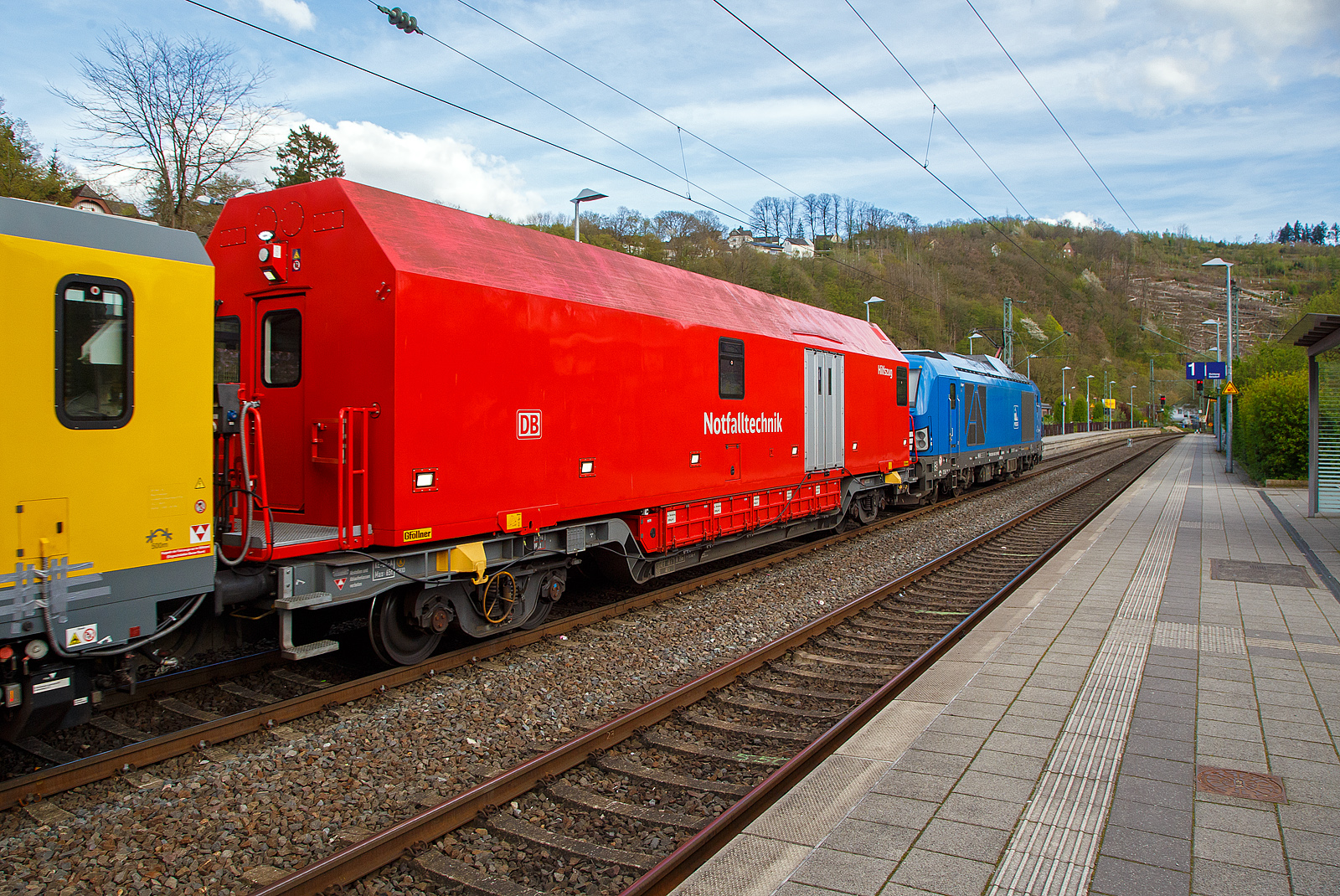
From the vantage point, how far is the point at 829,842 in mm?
3562

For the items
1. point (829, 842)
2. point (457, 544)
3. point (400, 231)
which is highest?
point (400, 231)

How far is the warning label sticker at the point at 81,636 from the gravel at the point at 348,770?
818mm

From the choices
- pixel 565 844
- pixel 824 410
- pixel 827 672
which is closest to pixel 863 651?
pixel 827 672

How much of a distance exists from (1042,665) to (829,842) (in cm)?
343

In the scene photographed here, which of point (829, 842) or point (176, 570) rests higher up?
point (176, 570)

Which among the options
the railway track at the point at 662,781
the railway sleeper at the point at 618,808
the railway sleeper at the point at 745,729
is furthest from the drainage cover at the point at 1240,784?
the railway sleeper at the point at 618,808

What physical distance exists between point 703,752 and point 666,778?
0.44 m

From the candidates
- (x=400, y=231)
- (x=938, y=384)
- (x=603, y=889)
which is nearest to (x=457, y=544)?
(x=400, y=231)

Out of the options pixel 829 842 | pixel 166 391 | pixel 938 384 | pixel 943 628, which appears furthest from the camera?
pixel 938 384

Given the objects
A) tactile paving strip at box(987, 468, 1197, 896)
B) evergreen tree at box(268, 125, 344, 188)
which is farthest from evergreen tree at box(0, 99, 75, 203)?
tactile paving strip at box(987, 468, 1197, 896)

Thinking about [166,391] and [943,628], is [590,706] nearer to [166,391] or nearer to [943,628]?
[166,391]

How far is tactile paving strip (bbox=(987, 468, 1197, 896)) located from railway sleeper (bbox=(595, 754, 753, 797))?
5.15 ft

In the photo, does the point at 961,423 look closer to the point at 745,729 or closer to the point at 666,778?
the point at 745,729

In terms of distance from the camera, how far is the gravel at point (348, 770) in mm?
3621
